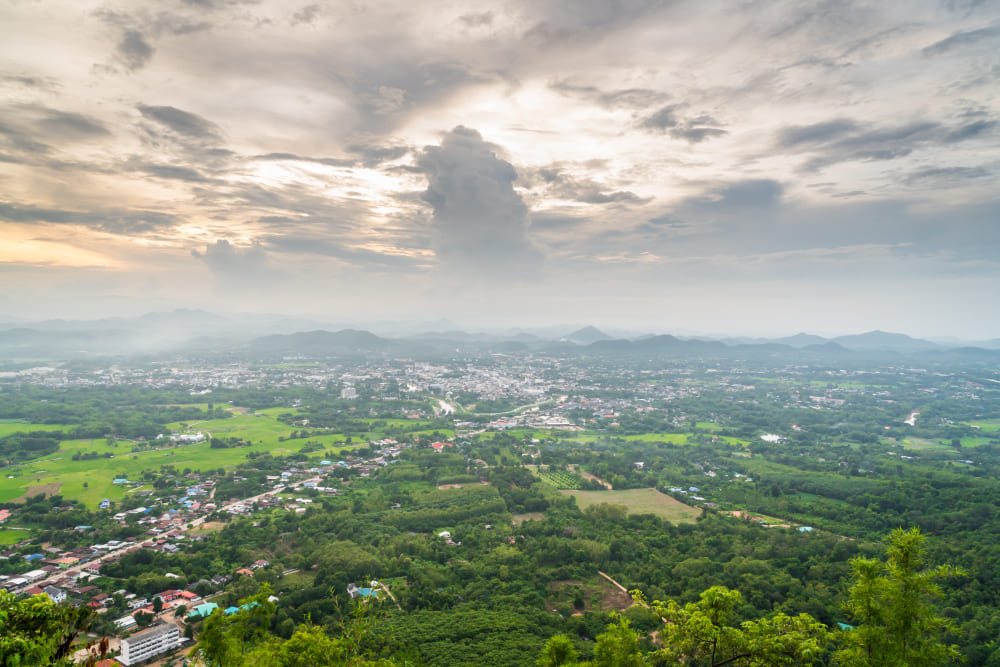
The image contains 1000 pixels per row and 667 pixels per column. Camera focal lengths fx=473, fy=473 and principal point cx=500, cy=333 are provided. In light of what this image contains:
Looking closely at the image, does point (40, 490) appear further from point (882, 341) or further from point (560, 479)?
point (882, 341)

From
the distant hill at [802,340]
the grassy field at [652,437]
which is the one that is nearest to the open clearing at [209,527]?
the grassy field at [652,437]

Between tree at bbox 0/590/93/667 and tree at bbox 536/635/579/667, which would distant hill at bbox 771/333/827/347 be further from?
tree at bbox 0/590/93/667

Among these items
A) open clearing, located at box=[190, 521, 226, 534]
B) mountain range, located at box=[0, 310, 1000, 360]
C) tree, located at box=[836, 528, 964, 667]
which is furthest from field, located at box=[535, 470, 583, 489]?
mountain range, located at box=[0, 310, 1000, 360]

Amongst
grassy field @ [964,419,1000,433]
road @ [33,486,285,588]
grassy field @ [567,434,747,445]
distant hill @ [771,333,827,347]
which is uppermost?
distant hill @ [771,333,827,347]

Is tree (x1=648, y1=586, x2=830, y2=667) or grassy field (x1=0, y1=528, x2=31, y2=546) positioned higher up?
tree (x1=648, y1=586, x2=830, y2=667)

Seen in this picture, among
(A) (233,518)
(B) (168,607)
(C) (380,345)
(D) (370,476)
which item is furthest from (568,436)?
(C) (380,345)

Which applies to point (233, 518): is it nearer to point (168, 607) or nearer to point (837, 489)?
point (168, 607)
